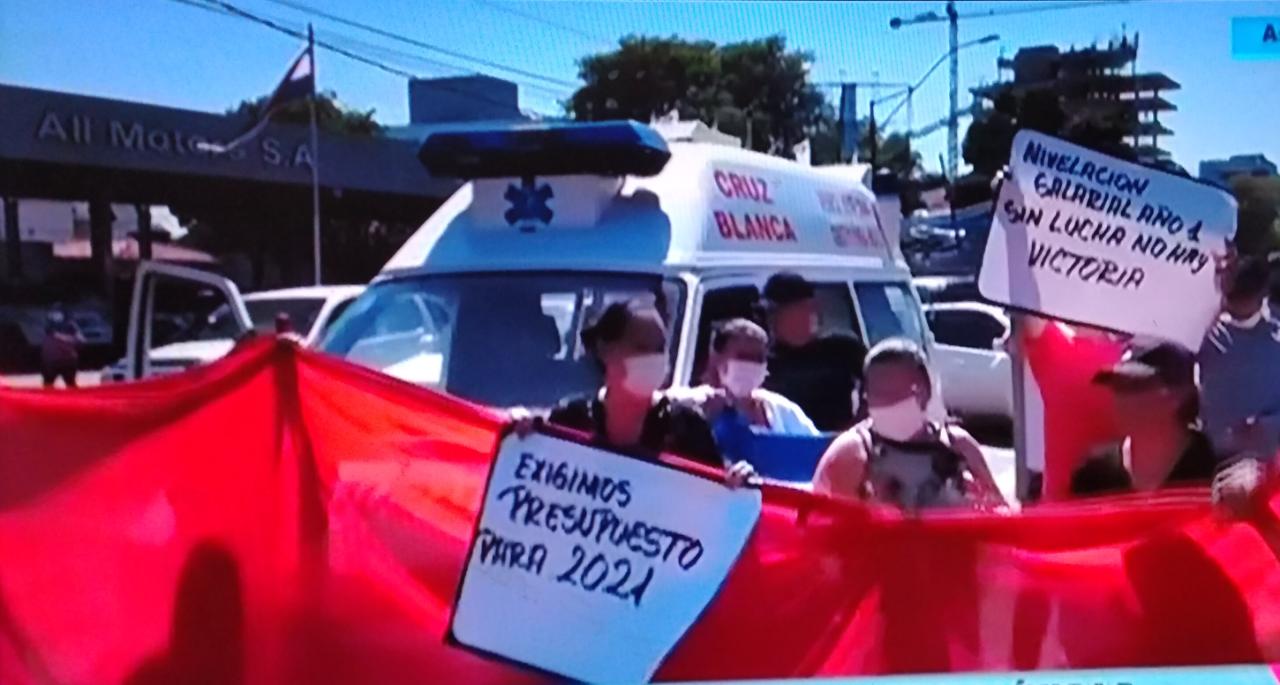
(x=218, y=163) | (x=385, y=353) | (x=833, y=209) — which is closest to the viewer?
(x=218, y=163)

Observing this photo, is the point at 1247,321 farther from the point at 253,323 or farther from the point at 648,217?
the point at 253,323

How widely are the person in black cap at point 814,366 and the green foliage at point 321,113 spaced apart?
111 centimetres

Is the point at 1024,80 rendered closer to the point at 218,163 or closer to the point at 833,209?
the point at 833,209

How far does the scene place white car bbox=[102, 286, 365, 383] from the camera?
3.58 metres

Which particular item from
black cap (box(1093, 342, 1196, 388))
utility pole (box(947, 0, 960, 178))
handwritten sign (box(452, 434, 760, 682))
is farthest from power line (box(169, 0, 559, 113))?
A: black cap (box(1093, 342, 1196, 388))

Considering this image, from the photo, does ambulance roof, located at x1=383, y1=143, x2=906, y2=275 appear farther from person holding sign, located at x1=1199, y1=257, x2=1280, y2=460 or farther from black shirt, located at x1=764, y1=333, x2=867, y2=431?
person holding sign, located at x1=1199, y1=257, x2=1280, y2=460

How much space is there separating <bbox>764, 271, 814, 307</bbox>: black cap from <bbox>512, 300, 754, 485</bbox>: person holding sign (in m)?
0.61

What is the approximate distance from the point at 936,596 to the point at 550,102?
1368 millimetres

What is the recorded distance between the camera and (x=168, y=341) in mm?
3621

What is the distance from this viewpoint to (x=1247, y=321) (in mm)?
3703

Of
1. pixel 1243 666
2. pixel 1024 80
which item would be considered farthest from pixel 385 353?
pixel 1243 666

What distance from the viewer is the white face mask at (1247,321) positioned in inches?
146

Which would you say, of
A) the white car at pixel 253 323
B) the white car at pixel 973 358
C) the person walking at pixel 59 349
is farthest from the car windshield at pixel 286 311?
the white car at pixel 973 358

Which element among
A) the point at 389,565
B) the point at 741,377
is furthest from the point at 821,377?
the point at 389,565
